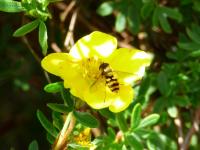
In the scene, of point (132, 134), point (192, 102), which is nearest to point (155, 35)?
point (192, 102)

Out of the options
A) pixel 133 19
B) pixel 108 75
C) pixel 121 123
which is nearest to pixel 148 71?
pixel 133 19

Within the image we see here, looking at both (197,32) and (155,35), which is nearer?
(197,32)

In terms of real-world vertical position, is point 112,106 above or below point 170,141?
above

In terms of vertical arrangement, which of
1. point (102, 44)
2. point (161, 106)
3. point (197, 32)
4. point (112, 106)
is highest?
point (102, 44)

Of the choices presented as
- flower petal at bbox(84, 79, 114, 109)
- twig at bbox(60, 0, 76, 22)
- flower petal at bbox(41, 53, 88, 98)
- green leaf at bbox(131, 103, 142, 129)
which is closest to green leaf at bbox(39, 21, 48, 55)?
flower petal at bbox(41, 53, 88, 98)

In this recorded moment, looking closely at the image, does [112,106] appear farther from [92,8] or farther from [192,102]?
[92,8]

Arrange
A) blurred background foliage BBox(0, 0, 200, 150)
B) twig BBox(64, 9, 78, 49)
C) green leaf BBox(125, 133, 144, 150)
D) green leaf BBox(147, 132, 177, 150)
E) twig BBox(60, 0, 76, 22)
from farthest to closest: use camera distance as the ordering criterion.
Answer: twig BBox(60, 0, 76, 22), twig BBox(64, 9, 78, 49), blurred background foliage BBox(0, 0, 200, 150), green leaf BBox(147, 132, 177, 150), green leaf BBox(125, 133, 144, 150)

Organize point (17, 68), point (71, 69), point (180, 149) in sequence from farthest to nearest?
1. point (17, 68)
2. point (180, 149)
3. point (71, 69)

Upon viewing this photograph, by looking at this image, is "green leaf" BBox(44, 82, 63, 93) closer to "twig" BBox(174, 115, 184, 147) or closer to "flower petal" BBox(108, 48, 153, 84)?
"flower petal" BBox(108, 48, 153, 84)
